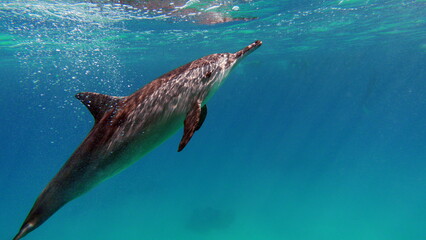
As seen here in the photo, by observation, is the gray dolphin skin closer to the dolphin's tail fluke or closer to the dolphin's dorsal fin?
the dolphin's dorsal fin

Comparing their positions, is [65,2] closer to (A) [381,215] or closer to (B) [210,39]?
(B) [210,39]

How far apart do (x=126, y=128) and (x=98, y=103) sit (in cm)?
75

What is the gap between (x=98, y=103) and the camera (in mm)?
4113

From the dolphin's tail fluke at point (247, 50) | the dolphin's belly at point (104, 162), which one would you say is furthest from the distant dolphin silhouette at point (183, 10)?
the dolphin's belly at point (104, 162)

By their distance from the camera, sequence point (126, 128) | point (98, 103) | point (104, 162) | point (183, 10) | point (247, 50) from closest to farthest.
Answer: point (104, 162), point (126, 128), point (98, 103), point (247, 50), point (183, 10)

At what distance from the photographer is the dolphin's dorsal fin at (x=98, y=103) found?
4086mm

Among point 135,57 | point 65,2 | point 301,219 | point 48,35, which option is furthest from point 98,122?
point 135,57

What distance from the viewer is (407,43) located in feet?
108

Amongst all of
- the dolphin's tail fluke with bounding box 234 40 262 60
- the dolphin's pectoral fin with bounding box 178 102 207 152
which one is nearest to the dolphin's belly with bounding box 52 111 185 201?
the dolphin's pectoral fin with bounding box 178 102 207 152

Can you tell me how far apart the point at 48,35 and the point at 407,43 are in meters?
36.2

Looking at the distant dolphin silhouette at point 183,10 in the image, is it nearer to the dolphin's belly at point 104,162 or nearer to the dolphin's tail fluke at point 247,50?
the dolphin's tail fluke at point 247,50

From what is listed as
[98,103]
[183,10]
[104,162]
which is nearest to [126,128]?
[104,162]

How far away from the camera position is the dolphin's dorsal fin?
4.09 m

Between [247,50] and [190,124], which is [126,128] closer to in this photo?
[190,124]
